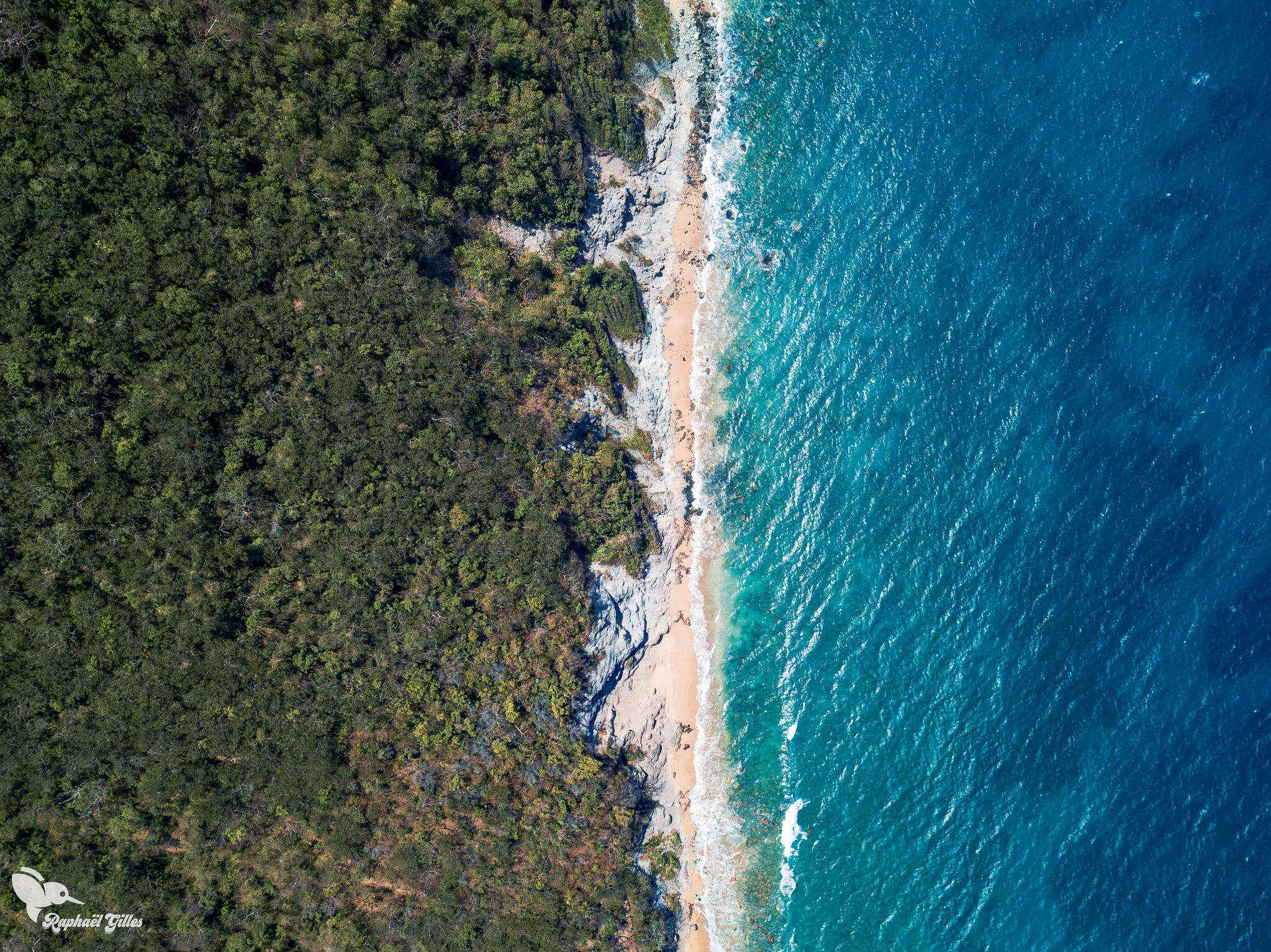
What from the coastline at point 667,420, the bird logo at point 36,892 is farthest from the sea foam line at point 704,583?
the bird logo at point 36,892

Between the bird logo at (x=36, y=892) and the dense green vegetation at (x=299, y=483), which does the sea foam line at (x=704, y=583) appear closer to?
the dense green vegetation at (x=299, y=483)

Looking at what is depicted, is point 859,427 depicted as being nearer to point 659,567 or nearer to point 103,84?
point 659,567

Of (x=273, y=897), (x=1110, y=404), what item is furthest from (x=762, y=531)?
(x=273, y=897)

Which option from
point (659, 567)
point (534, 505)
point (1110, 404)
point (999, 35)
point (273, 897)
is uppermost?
point (999, 35)

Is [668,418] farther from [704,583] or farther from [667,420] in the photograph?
[704,583]

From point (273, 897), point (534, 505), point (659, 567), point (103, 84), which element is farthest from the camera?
point (659, 567)

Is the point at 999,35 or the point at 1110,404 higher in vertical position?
the point at 999,35

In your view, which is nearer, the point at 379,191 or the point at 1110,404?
the point at 379,191
